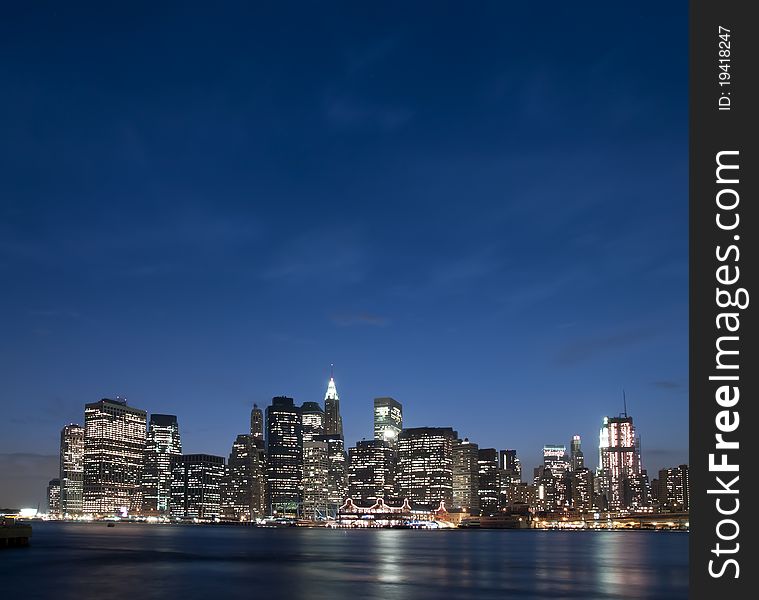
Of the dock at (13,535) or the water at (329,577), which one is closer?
the water at (329,577)

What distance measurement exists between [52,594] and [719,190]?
69714 mm

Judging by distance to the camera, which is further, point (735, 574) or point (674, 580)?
point (674, 580)

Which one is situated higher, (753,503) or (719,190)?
(719,190)

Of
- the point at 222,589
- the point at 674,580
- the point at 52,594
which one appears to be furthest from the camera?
the point at 674,580

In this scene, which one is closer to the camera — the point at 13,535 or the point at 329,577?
the point at 329,577

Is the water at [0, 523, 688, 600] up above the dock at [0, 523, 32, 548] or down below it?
above

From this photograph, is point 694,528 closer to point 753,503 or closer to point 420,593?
point 753,503

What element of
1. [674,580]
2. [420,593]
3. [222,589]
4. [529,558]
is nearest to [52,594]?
[222,589]

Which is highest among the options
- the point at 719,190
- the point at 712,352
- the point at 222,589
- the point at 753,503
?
the point at 719,190

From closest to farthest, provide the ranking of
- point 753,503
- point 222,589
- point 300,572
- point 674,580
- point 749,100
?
point 753,503
point 749,100
point 222,589
point 674,580
point 300,572

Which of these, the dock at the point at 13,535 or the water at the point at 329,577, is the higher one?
the water at the point at 329,577

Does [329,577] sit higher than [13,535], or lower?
higher

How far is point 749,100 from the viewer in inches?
696

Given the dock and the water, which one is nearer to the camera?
the water
